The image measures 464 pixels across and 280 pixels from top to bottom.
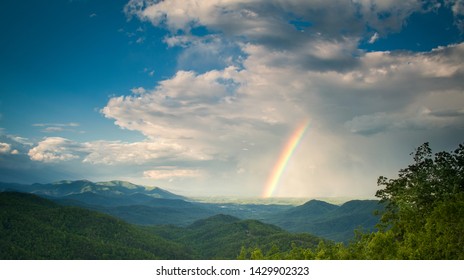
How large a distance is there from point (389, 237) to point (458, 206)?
1065cm
